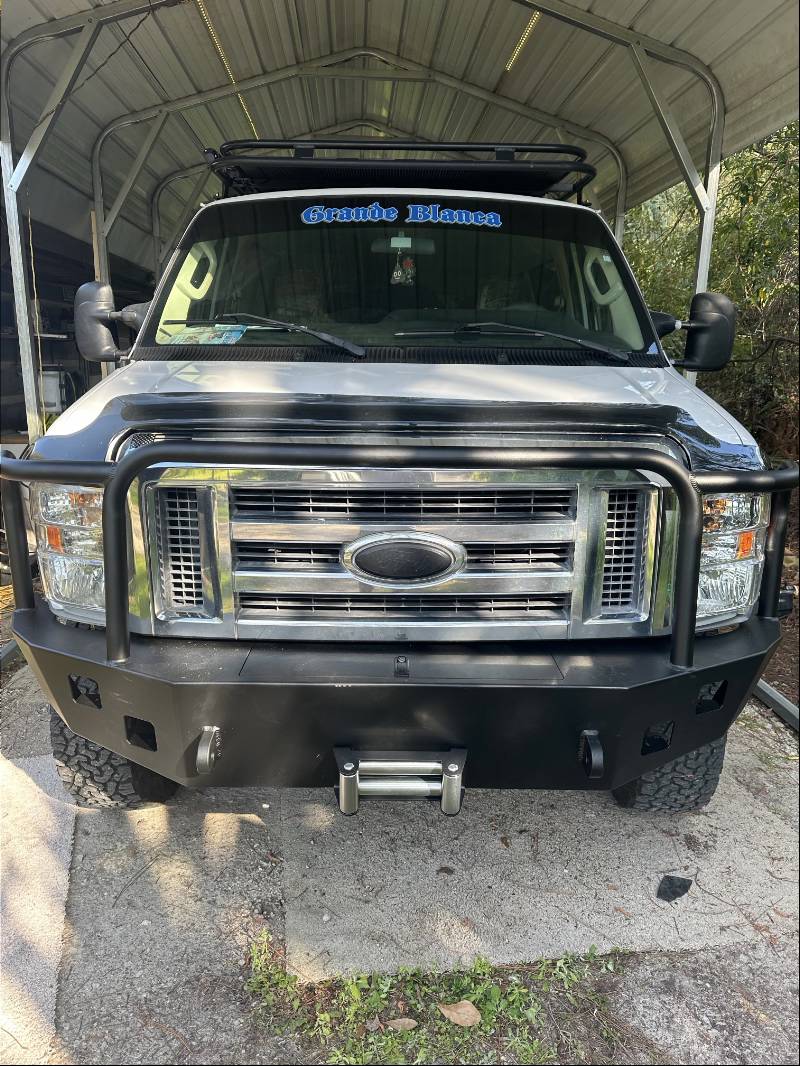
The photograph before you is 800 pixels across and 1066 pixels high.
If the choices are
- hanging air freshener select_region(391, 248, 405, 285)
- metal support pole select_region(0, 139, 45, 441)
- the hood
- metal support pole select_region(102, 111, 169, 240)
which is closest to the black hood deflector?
the hood

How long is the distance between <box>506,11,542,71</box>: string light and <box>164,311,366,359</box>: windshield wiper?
12.6ft

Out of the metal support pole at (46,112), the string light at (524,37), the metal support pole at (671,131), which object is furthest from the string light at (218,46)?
the metal support pole at (671,131)

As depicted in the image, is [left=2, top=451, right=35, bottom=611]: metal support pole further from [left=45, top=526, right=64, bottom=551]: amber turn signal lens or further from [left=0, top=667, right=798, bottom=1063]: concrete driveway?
[left=0, top=667, right=798, bottom=1063]: concrete driveway

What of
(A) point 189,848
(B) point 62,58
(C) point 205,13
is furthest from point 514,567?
(B) point 62,58

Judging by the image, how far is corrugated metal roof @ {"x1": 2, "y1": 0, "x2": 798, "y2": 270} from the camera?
484cm

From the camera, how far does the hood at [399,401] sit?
7.13ft

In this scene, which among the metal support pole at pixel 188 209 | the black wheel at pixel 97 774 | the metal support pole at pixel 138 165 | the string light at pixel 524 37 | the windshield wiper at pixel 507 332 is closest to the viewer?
the black wheel at pixel 97 774

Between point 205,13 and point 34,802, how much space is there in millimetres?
5602

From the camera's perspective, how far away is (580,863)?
2.79 meters

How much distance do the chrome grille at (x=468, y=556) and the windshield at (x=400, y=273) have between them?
1277 millimetres

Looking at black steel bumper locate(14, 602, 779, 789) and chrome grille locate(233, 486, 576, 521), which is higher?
chrome grille locate(233, 486, 576, 521)

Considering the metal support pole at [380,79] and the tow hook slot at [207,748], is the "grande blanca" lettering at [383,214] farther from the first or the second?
the metal support pole at [380,79]

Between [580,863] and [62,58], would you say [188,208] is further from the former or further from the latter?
[580,863]

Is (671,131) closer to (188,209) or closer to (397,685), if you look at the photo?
(397,685)
